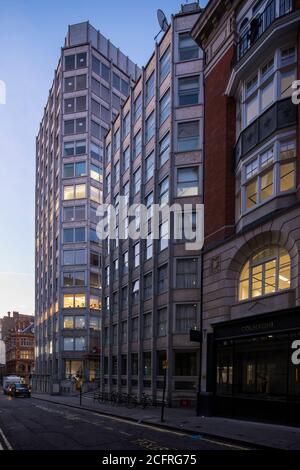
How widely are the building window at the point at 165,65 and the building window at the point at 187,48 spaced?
1402 mm

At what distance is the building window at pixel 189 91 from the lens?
34750 mm

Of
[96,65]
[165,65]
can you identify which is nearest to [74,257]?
[96,65]

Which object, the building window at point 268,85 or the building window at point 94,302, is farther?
the building window at point 94,302

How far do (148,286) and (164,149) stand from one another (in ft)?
34.4

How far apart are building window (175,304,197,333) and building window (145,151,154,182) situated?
38.8 ft

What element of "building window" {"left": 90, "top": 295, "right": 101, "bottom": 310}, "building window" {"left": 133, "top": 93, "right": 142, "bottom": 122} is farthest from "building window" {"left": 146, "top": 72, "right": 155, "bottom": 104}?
"building window" {"left": 90, "top": 295, "right": 101, "bottom": 310}

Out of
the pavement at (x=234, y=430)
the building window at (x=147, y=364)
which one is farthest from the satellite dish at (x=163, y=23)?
the pavement at (x=234, y=430)

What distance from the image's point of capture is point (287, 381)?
19188 millimetres

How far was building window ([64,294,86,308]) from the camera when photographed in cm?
6962

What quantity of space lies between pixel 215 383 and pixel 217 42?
61.1 ft

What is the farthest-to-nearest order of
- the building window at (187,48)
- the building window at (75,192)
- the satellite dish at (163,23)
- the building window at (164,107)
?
the building window at (75,192) → the satellite dish at (163,23) → the building window at (164,107) → the building window at (187,48)

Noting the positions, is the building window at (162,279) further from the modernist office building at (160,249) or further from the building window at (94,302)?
the building window at (94,302)

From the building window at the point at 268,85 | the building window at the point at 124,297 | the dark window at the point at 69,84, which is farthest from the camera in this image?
the dark window at the point at 69,84

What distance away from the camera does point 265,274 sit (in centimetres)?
2197
